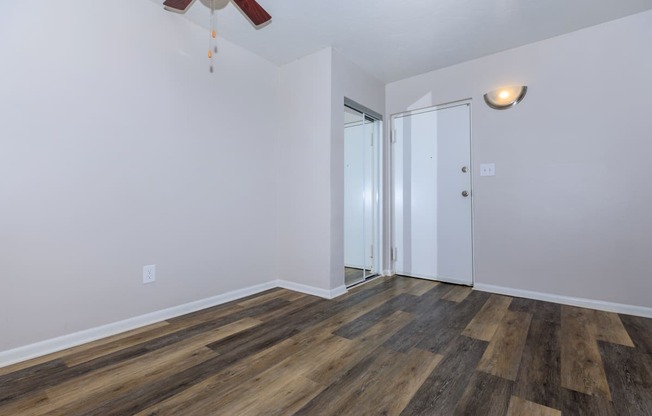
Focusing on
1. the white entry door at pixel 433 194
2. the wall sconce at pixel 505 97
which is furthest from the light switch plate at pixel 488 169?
the wall sconce at pixel 505 97

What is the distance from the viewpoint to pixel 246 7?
187cm

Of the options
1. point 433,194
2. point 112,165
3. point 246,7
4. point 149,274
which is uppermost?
point 246,7

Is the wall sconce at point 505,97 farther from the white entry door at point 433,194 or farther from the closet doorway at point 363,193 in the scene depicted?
the closet doorway at point 363,193

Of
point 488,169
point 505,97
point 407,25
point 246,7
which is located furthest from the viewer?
point 488,169

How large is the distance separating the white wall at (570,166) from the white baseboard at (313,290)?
1440 mm

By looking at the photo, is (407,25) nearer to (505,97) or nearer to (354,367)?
(505,97)

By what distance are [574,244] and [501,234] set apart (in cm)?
56

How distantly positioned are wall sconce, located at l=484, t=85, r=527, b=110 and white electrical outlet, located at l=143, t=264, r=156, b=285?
3366 mm

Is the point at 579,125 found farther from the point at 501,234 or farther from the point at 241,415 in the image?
the point at 241,415

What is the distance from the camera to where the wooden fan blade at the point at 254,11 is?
1832 millimetres

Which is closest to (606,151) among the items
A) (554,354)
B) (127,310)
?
(554,354)

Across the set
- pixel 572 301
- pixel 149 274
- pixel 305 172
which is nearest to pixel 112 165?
pixel 149 274

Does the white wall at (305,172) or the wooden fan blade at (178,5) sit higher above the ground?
the wooden fan blade at (178,5)

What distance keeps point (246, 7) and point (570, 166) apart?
288 cm
